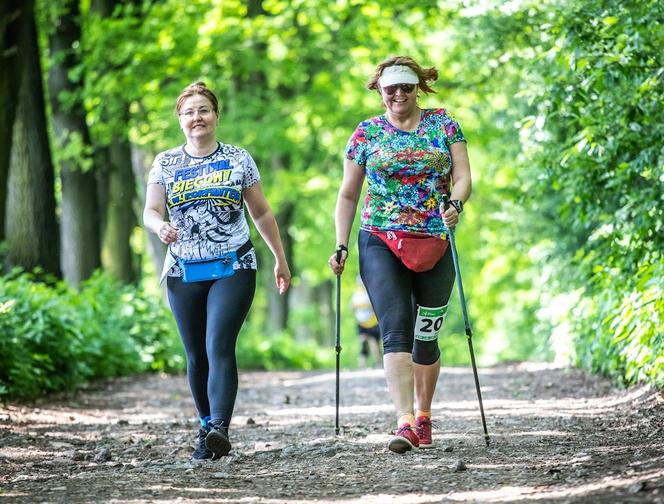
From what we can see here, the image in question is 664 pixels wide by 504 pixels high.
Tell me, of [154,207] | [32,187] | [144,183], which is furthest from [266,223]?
[144,183]

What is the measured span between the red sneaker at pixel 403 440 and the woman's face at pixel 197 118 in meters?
2.13

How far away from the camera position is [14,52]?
1370 centimetres

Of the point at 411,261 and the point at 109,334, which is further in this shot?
the point at 109,334

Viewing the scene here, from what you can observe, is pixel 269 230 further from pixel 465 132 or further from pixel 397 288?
pixel 465 132

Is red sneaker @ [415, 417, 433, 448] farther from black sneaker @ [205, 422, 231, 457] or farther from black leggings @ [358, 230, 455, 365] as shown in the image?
black sneaker @ [205, 422, 231, 457]

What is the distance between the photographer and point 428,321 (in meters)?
7.06

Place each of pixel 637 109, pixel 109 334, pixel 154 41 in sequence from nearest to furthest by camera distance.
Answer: pixel 637 109 → pixel 109 334 → pixel 154 41

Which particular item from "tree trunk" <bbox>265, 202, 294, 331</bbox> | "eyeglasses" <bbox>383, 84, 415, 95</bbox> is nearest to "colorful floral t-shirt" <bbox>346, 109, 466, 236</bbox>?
"eyeglasses" <bbox>383, 84, 415, 95</bbox>

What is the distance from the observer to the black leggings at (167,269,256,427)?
677 cm

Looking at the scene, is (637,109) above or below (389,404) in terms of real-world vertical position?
above

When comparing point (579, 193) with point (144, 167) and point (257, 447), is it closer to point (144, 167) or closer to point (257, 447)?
point (257, 447)

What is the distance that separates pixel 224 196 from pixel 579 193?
15.2ft

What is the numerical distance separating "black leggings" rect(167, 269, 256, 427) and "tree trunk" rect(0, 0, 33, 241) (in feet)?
23.8

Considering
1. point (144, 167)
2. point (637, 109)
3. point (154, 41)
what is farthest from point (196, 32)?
point (637, 109)
